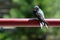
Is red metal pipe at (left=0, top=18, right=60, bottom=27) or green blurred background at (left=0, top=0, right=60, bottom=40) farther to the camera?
green blurred background at (left=0, top=0, right=60, bottom=40)

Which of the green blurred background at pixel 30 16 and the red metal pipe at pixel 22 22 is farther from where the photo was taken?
the green blurred background at pixel 30 16

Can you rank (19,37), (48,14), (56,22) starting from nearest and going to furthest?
(56,22)
(48,14)
(19,37)

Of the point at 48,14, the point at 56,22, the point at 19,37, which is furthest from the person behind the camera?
the point at 19,37

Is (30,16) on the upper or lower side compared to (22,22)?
lower

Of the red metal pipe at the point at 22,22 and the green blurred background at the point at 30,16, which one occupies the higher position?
the red metal pipe at the point at 22,22

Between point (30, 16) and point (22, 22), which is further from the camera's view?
point (30, 16)

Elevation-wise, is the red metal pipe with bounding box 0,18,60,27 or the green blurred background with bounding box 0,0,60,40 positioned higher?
the red metal pipe with bounding box 0,18,60,27

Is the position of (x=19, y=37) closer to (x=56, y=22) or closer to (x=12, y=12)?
(x=12, y=12)

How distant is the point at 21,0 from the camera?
3.09 meters

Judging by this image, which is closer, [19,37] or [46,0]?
[46,0]

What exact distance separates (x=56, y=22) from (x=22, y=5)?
82.3 inches

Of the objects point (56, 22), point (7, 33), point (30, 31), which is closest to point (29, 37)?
point (30, 31)

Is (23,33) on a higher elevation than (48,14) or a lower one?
lower

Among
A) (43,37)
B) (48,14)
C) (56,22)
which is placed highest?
(56,22)
